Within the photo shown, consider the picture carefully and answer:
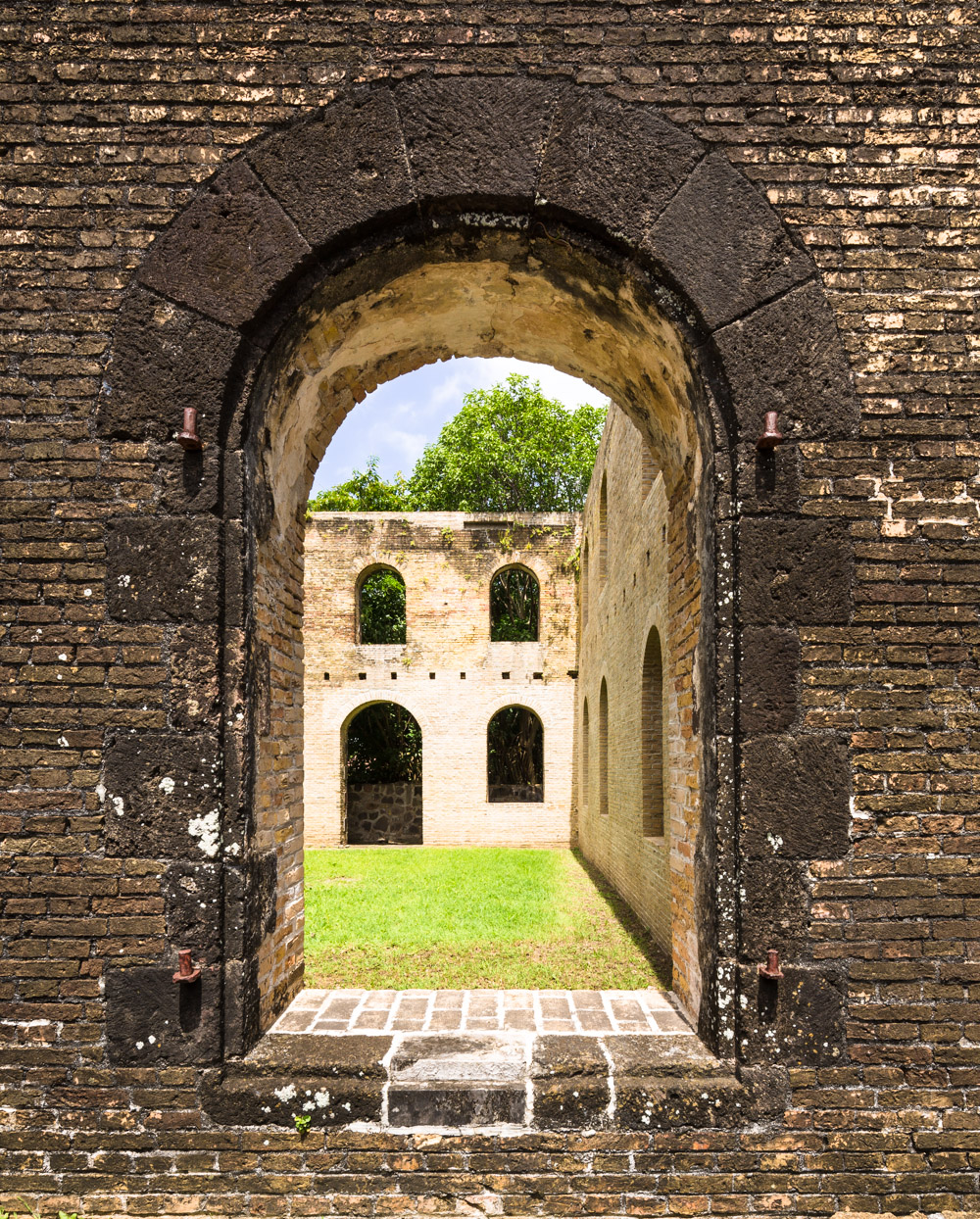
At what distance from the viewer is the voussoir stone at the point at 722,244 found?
3240 mm

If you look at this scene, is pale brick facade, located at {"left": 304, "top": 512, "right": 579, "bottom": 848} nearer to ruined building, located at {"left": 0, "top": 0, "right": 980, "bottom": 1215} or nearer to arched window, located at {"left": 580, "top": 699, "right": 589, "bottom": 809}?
arched window, located at {"left": 580, "top": 699, "right": 589, "bottom": 809}

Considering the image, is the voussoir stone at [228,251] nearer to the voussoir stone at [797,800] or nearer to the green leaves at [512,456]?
the voussoir stone at [797,800]

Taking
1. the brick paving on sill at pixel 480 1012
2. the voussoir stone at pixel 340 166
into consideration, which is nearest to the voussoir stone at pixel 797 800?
the brick paving on sill at pixel 480 1012

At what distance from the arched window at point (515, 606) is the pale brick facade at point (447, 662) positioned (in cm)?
773

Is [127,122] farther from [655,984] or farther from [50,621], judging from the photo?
[655,984]

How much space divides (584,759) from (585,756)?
0.18 meters

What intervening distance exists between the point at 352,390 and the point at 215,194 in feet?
4.05

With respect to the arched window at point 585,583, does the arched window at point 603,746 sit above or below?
below

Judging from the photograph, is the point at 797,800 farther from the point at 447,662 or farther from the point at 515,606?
the point at 515,606

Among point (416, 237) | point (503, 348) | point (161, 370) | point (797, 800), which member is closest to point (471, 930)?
point (797, 800)

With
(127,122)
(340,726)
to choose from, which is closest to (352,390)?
(127,122)

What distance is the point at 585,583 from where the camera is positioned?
16.0 metres

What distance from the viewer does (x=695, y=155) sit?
326cm

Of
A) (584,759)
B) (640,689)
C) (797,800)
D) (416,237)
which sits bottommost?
(584,759)
